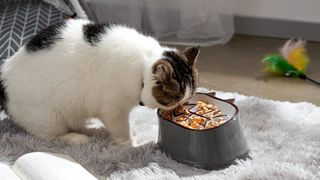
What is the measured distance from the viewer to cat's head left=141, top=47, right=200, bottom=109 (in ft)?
5.18

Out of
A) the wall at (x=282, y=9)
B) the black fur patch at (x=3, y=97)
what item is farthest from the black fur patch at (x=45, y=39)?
the wall at (x=282, y=9)

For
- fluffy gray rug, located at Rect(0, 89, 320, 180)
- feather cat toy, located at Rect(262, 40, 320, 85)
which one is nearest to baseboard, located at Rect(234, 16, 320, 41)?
feather cat toy, located at Rect(262, 40, 320, 85)

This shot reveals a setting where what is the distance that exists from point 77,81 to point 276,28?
1516 millimetres

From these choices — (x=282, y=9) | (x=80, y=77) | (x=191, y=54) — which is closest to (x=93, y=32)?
(x=80, y=77)

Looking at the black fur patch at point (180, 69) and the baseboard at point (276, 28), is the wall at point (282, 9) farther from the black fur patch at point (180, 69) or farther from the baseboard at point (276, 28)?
the black fur patch at point (180, 69)

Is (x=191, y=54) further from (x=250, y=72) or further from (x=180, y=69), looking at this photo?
(x=250, y=72)

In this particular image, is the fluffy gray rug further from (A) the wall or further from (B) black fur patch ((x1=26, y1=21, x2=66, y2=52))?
(A) the wall

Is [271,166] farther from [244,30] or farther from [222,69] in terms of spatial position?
[244,30]

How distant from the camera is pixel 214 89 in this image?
239cm

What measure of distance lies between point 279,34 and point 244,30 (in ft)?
0.62

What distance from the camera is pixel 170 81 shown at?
1.58 metres

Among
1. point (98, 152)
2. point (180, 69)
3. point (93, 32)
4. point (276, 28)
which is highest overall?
point (93, 32)

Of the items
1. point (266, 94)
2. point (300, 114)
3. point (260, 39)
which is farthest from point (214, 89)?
point (260, 39)

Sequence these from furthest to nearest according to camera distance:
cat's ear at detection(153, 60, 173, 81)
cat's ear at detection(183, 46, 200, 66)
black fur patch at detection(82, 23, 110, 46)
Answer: black fur patch at detection(82, 23, 110, 46) < cat's ear at detection(183, 46, 200, 66) < cat's ear at detection(153, 60, 173, 81)
